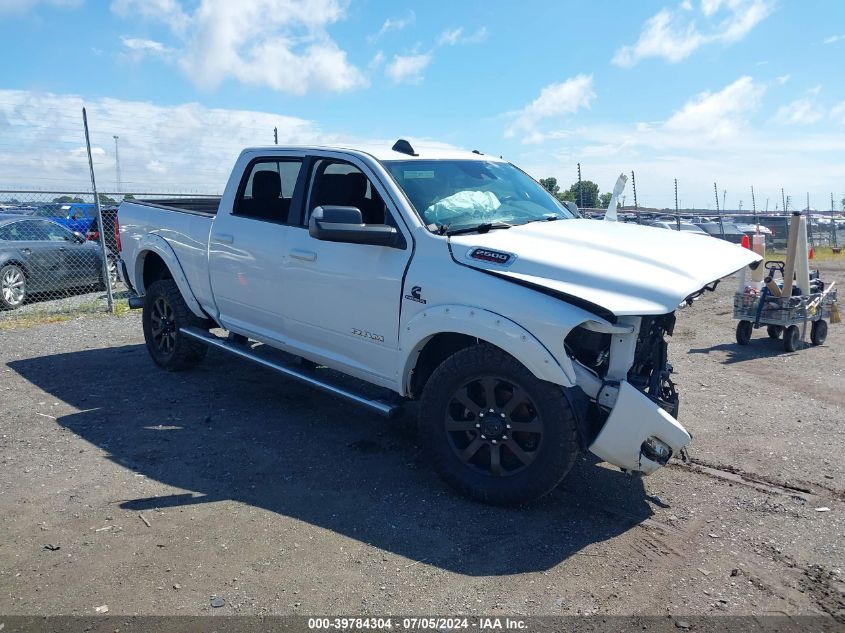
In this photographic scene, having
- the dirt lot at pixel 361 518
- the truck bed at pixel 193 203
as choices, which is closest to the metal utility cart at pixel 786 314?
the dirt lot at pixel 361 518

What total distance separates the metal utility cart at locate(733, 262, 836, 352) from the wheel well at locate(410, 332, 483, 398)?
5531 mm

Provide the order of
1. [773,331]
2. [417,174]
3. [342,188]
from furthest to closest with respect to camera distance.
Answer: [773,331] → [342,188] → [417,174]

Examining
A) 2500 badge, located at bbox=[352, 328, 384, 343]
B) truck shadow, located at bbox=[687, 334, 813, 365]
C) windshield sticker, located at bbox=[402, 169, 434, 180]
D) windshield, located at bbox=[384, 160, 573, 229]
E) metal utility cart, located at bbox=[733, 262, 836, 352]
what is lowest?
truck shadow, located at bbox=[687, 334, 813, 365]

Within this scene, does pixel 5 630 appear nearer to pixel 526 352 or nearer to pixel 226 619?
pixel 226 619

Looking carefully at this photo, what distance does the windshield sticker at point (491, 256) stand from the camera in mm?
4082

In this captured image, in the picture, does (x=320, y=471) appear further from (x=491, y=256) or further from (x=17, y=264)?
(x=17, y=264)

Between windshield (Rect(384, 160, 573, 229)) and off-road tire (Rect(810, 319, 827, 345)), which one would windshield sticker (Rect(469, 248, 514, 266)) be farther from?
off-road tire (Rect(810, 319, 827, 345))

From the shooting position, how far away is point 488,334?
13.1ft

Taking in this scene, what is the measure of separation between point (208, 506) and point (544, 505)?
202cm

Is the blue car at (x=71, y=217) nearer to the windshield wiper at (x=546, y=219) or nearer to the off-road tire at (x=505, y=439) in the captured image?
Result: the windshield wiper at (x=546, y=219)

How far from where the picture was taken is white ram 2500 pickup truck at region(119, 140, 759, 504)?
3.84 metres

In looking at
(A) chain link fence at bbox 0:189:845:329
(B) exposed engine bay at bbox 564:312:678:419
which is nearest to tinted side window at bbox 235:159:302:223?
(B) exposed engine bay at bbox 564:312:678:419

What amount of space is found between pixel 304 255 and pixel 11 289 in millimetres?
8473

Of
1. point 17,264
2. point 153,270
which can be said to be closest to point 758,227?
point 17,264
